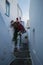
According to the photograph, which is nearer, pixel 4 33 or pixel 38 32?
pixel 38 32

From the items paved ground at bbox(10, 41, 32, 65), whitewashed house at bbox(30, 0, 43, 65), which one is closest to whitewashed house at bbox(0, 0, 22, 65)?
paved ground at bbox(10, 41, 32, 65)

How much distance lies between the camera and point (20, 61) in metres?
9.43

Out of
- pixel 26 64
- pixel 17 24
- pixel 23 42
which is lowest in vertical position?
pixel 26 64

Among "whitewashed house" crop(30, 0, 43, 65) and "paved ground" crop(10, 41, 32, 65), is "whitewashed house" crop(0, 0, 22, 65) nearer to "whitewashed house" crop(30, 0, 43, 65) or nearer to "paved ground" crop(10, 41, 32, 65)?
"paved ground" crop(10, 41, 32, 65)

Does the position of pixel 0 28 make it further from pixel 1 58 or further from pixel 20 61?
pixel 20 61

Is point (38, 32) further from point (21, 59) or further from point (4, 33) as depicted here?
point (21, 59)

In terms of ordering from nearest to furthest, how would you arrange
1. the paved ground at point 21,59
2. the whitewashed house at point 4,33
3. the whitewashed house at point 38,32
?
the whitewashed house at point 38,32, the whitewashed house at point 4,33, the paved ground at point 21,59

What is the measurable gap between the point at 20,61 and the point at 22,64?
0.49 m

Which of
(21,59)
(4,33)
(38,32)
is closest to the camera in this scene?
(38,32)

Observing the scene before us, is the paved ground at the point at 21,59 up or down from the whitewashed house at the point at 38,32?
down

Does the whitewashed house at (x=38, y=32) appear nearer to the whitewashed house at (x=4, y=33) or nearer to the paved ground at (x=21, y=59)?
the whitewashed house at (x=4, y=33)

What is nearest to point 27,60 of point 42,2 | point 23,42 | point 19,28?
point 19,28

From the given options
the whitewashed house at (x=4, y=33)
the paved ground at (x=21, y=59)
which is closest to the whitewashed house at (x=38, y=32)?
the whitewashed house at (x=4, y=33)

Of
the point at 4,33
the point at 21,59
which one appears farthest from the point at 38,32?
the point at 21,59
